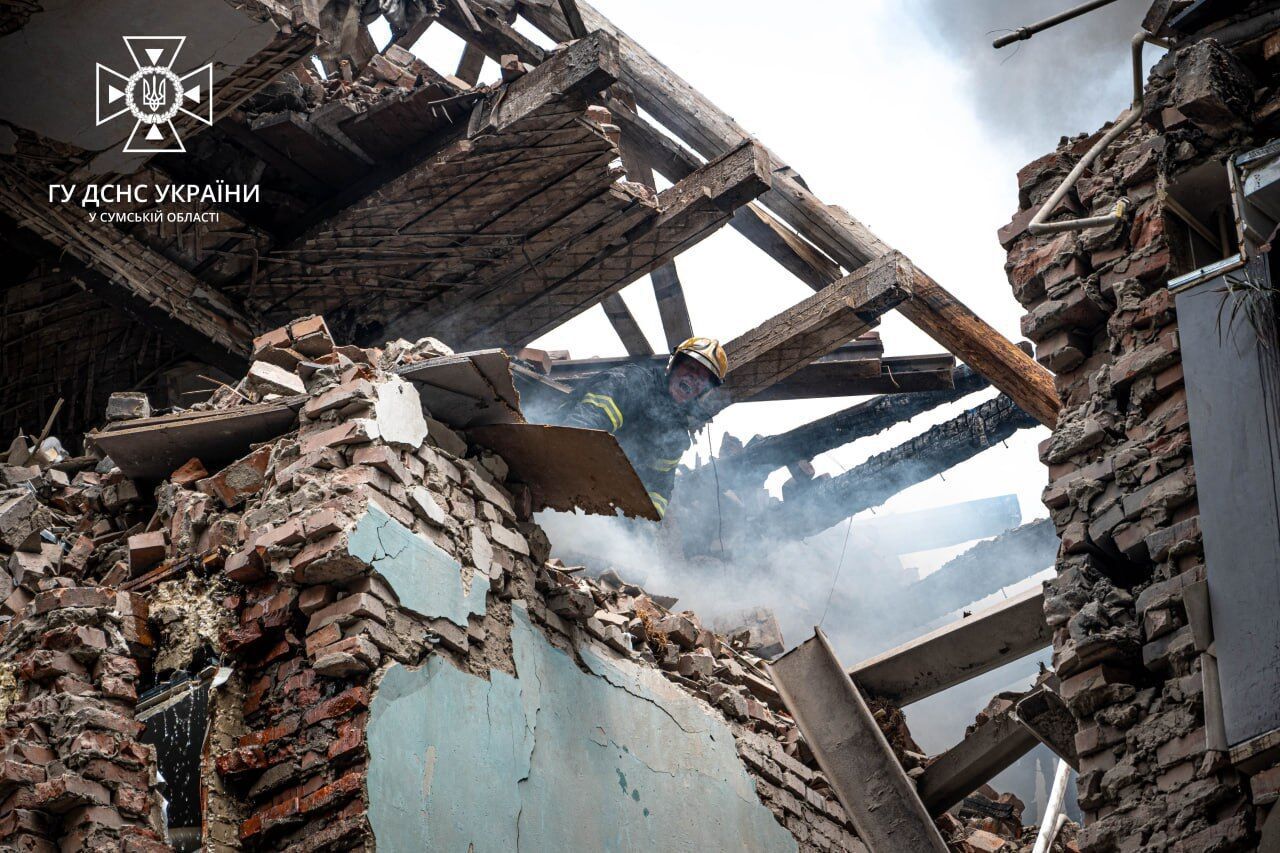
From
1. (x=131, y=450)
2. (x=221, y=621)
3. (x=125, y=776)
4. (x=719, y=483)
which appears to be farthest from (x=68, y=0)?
(x=719, y=483)

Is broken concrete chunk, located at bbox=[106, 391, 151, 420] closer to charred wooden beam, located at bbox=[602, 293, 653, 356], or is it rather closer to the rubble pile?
the rubble pile

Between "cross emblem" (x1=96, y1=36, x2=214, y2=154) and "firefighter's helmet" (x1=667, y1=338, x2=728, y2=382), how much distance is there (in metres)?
3.20

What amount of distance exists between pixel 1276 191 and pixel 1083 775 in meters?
2.02

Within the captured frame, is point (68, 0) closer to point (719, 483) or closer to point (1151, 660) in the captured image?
point (1151, 660)

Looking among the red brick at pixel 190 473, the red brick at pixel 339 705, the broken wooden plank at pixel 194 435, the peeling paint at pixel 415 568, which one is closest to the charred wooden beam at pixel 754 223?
the broken wooden plank at pixel 194 435

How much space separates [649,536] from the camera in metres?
10.7

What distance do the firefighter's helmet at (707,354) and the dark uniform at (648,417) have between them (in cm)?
44

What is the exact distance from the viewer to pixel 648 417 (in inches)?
351

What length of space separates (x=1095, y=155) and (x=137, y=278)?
4872 mm

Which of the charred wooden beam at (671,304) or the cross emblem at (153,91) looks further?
the charred wooden beam at (671,304)

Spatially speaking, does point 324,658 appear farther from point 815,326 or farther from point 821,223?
point 821,223

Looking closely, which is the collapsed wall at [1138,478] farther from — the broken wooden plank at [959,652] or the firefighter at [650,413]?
the firefighter at [650,413]

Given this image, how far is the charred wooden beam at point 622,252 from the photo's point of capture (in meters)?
7.31

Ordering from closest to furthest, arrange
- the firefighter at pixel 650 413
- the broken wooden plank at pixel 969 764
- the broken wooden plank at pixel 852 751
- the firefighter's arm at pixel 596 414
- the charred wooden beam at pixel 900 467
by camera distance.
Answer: the broken wooden plank at pixel 852 751 < the broken wooden plank at pixel 969 764 < the firefighter's arm at pixel 596 414 < the firefighter at pixel 650 413 < the charred wooden beam at pixel 900 467
